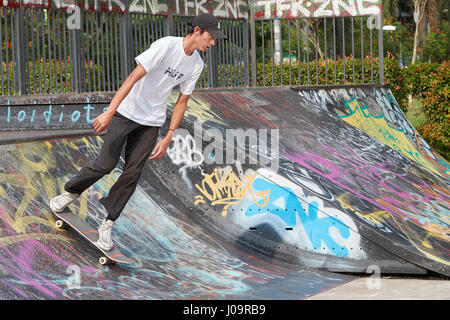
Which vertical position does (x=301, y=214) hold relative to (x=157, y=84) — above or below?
below

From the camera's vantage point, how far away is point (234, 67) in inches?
484

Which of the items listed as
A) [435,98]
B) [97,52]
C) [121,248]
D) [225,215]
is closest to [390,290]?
[225,215]

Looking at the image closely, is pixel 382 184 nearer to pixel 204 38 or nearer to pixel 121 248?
pixel 121 248

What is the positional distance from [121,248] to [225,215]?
4.60 feet

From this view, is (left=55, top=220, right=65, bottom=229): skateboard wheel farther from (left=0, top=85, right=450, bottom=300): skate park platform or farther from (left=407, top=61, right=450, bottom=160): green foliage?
(left=407, top=61, right=450, bottom=160): green foliage

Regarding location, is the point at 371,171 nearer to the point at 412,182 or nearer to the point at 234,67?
the point at 412,182

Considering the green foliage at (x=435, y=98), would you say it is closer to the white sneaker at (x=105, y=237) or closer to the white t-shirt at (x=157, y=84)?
the white t-shirt at (x=157, y=84)

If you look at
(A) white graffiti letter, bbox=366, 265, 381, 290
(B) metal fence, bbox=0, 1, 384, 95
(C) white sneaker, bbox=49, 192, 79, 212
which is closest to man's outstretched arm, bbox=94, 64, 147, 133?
(C) white sneaker, bbox=49, 192, 79, 212

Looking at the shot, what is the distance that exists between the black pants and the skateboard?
0.82 feet

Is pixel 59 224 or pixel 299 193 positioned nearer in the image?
pixel 59 224

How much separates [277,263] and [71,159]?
2295mm

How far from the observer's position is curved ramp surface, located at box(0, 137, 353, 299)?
4.73 metres

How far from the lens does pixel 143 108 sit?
16.7 ft
